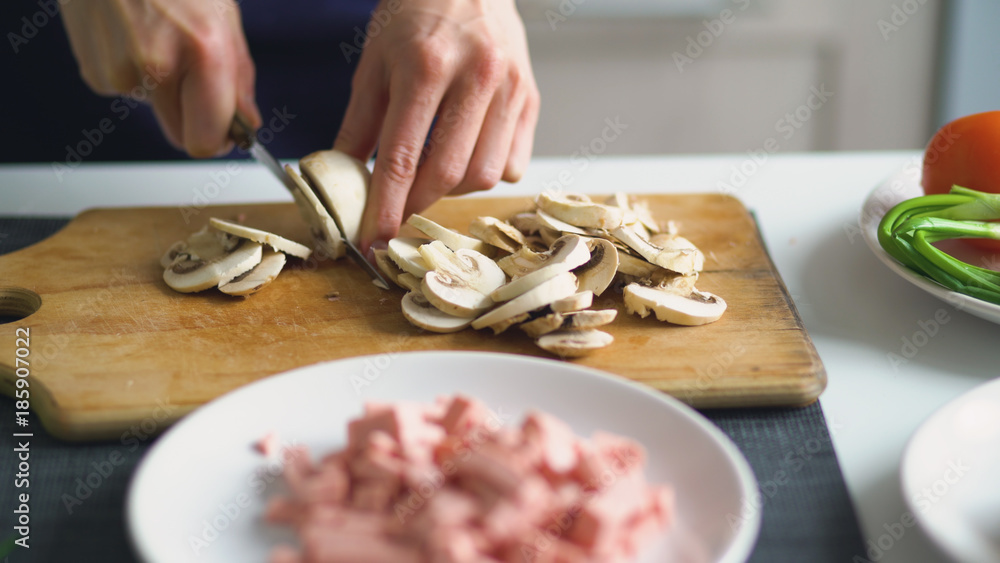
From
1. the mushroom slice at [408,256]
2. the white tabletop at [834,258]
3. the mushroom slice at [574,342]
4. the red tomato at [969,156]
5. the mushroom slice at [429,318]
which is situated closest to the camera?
the white tabletop at [834,258]

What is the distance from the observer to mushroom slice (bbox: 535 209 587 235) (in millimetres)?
1812

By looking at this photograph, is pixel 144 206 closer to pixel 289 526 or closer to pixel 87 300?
pixel 87 300

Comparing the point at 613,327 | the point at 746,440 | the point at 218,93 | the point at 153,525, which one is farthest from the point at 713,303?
the point at 218,93

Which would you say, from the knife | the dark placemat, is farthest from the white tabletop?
the knife

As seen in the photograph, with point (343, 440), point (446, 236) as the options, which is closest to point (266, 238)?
point (446, 236)

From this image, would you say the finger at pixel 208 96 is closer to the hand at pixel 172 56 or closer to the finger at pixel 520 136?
the hand at pixel 172 56

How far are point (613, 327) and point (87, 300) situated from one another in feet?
3.82

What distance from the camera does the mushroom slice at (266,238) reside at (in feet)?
5.97

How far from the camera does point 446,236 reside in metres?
1.80

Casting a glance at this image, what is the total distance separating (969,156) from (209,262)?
1.80 meters

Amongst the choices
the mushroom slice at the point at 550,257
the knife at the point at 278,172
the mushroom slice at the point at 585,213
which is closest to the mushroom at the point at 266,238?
the knife at the point at 278,172

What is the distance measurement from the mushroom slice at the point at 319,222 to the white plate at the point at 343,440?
65cm

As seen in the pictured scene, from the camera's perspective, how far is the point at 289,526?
3.47ft

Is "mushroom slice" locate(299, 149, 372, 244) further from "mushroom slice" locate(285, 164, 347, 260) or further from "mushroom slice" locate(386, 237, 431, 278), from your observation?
"mushroom slice" locate(386, 237, 431, 278)
